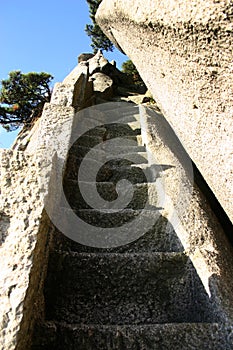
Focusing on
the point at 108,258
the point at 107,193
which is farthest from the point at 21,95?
the point at 108,258

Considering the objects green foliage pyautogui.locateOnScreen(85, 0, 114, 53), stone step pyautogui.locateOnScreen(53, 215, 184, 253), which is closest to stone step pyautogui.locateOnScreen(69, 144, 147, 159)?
stone step pyautogui.locateOnScreen(53, 215, 184, 253)

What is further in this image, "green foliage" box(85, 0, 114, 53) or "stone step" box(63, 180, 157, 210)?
"green foliage" box(85, 0, 114, 53)

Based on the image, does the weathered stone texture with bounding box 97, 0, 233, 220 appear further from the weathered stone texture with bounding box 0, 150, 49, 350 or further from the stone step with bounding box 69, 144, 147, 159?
the stone step with bounding box 69, 144, 147, 159

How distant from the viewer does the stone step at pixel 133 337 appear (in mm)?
1342

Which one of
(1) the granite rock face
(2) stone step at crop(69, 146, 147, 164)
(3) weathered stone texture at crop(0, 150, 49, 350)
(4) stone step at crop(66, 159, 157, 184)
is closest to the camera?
(3) weathered stone texture at crop(0, 150, 49, 350)

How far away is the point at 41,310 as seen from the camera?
56.0 inches

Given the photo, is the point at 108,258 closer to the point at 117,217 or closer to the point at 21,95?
the point at 117,217

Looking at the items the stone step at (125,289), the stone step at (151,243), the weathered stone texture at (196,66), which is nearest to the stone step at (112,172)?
the stone step at (151,243)

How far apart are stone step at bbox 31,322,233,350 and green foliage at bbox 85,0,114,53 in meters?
9.77

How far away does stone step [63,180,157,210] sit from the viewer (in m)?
2.39

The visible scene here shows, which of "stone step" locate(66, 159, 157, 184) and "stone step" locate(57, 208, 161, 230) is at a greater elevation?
"stone step" locate(66, 159, 157, 184)

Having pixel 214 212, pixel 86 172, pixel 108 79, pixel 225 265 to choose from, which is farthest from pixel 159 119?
pixel 108 79

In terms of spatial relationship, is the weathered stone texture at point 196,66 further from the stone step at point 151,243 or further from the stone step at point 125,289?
the stone step at point 151,243

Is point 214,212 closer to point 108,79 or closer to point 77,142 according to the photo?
point 77,142
